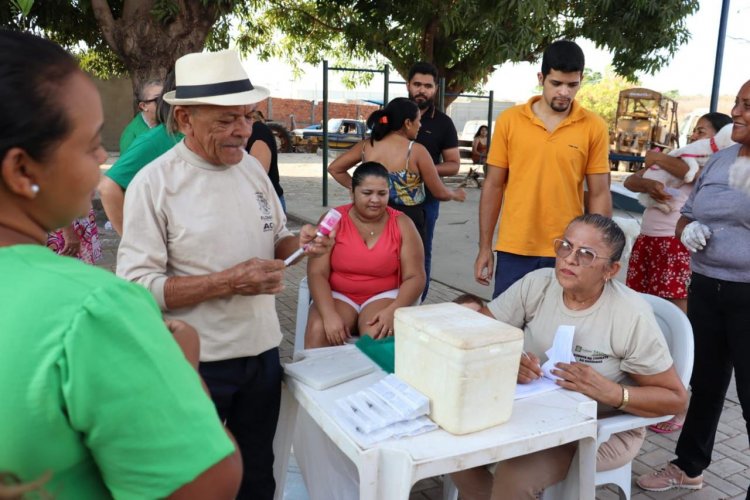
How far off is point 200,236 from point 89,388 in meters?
1.22

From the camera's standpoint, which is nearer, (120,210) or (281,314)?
(120,210)

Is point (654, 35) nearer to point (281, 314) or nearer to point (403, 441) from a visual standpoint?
point (281, 314)

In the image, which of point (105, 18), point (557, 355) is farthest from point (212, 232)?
point (105, 18)

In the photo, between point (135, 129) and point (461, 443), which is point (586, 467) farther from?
point (135, 129)

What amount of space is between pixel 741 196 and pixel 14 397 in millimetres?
2688

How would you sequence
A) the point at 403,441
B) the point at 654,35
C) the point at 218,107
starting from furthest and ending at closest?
the point at 654,35 < the point at 218,107 < the point at 403,441

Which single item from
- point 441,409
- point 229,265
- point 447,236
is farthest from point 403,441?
point 447,236

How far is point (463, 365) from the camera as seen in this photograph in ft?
5.21

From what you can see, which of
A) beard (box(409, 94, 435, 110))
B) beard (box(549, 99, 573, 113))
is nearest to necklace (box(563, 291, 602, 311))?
beard (box(549, 99, 573, 113))

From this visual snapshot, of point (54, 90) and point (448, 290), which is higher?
point (54, 90)

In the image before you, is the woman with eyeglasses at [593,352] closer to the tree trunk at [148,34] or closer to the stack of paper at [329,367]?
the stack of paper at [329,367]

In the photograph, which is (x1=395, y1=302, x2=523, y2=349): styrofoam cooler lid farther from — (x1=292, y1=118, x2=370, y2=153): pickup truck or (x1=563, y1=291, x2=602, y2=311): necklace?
(x1=292, y1=118, x2=370, y2=153): pickup truck

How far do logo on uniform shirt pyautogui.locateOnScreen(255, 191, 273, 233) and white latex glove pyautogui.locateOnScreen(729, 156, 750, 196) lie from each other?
1.92 metres

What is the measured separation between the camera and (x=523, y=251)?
10.4 feet
